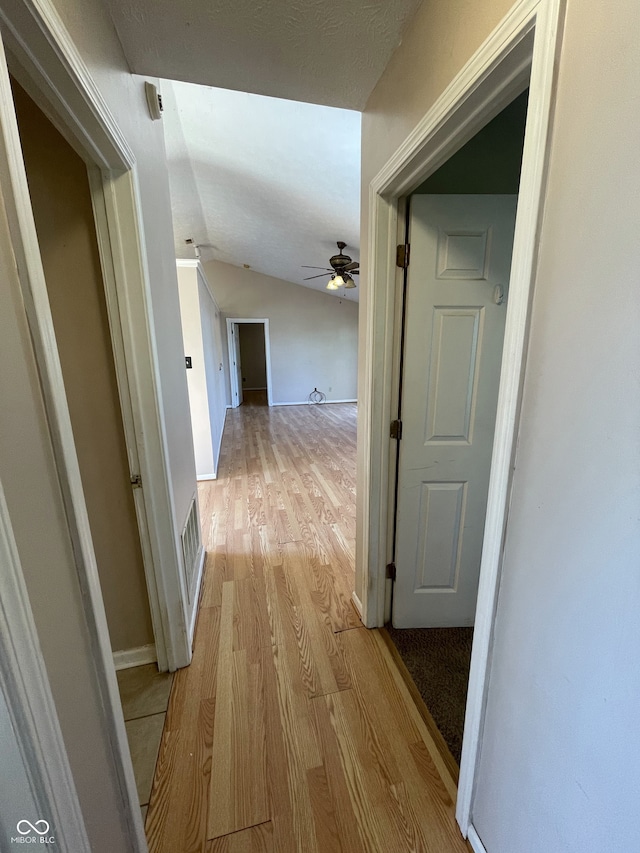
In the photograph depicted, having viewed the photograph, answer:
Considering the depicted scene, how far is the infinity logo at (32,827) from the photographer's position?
1.72ft

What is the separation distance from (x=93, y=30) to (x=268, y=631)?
2337 mm

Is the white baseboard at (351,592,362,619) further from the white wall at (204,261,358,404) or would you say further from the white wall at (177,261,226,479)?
the white wall at (204,261,358,404)

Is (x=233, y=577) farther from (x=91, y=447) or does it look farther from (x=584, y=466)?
(x=584, y=466)

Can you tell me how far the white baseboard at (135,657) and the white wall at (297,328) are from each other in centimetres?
707

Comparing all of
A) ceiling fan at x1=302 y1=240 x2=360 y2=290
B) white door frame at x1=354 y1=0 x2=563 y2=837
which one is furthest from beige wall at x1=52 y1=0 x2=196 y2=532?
ceiling fan at x1=302 y1=240 x2=360 y2=290

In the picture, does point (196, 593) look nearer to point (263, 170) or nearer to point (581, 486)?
point (581, 486)

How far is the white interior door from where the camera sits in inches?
57.2

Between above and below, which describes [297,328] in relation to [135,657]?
above

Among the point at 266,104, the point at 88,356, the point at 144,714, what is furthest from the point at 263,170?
the point at 144,714

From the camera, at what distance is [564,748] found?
27.6 inches

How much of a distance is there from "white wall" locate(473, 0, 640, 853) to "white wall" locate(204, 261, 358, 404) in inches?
311

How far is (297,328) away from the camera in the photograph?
8312mm

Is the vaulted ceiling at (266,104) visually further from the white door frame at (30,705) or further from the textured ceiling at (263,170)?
the white door frame at (30,705)

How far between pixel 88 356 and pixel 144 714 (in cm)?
145
